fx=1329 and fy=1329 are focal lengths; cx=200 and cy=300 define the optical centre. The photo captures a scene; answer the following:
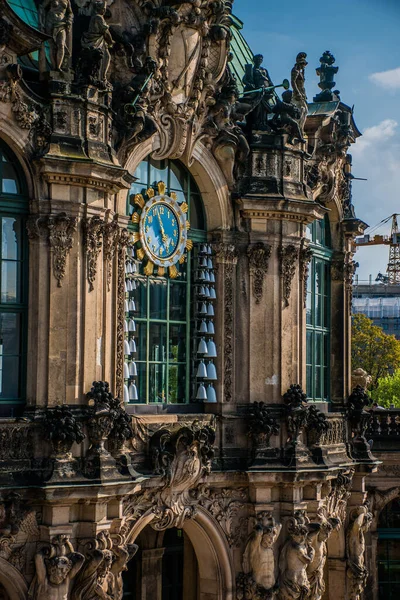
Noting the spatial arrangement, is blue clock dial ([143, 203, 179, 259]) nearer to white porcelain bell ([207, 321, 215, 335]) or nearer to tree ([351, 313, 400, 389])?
white porcelain bell ([207, 321, 215, 335])

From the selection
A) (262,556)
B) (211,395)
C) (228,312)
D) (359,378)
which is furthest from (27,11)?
(359,378)

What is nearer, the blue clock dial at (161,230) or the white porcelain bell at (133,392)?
the white porcelain bell at (133,392)

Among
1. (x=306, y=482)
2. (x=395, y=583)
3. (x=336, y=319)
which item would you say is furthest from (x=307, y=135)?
(x=395, y=583)

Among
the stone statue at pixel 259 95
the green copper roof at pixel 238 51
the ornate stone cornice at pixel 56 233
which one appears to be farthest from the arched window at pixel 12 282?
the green copper roof at pixel 238 51

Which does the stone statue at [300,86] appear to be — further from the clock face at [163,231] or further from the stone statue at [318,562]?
the stone statue at [318,562]

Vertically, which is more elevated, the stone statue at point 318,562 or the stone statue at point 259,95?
the stone statue at point 259,95

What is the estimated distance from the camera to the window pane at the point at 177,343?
97.8 ft

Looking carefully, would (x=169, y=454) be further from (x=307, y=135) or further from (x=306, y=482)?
(x=307, y=135)

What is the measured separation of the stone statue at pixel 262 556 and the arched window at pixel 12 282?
22.8ft

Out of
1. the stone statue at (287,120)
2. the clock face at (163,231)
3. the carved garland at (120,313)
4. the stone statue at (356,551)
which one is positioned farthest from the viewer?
the stone statue at (356,551)

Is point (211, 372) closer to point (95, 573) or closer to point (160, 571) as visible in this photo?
point (160, 571)

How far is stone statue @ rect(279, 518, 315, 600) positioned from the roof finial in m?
11.9

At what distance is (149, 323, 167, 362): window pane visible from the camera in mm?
29250

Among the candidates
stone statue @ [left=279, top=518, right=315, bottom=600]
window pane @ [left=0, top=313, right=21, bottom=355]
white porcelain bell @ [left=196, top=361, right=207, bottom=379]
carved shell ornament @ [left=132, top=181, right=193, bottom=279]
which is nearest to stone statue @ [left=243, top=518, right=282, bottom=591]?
stone statue @ [left=279, top=518, right=315, bottom=600]
